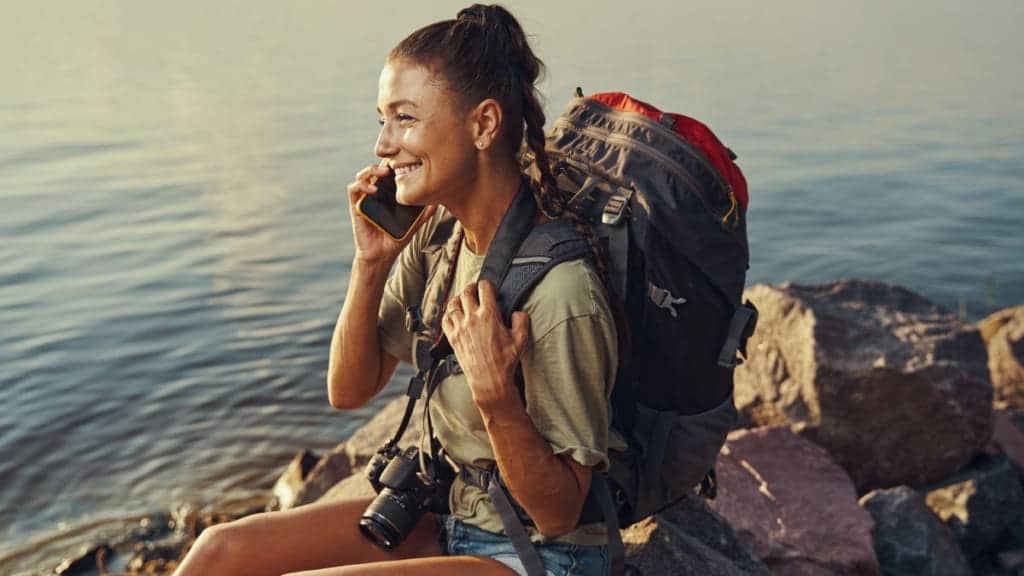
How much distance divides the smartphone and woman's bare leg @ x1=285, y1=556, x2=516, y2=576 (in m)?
0.97

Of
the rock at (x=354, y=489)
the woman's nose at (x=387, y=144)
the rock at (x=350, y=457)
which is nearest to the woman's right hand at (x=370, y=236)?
the woman's nose at (x=387, y=144)

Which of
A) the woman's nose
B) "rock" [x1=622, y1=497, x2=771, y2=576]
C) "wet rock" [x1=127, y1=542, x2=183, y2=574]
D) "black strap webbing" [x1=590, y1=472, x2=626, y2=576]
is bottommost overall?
"wet rock" [x1=127, y1=542, x2=183, y2=574]

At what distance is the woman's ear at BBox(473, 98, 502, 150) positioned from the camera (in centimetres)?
322

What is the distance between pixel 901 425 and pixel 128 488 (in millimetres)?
5178

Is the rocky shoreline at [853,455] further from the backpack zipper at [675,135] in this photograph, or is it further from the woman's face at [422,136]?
the backpack zipper at [675,135]

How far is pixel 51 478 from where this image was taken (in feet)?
27.5

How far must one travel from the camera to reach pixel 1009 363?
8594 mm

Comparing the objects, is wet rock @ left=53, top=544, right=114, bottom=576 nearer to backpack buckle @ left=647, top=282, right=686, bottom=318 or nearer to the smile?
the smile

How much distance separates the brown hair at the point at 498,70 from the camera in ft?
10.6

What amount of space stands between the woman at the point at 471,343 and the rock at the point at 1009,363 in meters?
5.95

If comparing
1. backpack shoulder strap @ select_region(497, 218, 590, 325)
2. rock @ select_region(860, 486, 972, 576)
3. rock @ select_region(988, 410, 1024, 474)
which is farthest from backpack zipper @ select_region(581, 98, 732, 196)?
rock @ select_region(988, 410, 1024, 474)

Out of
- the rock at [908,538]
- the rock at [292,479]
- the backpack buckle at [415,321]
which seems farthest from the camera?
the rock at [292,479]

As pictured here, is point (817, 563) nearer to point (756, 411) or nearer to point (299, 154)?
point (756, 411)

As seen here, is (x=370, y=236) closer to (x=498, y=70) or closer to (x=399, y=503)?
(x=498, y=70)
